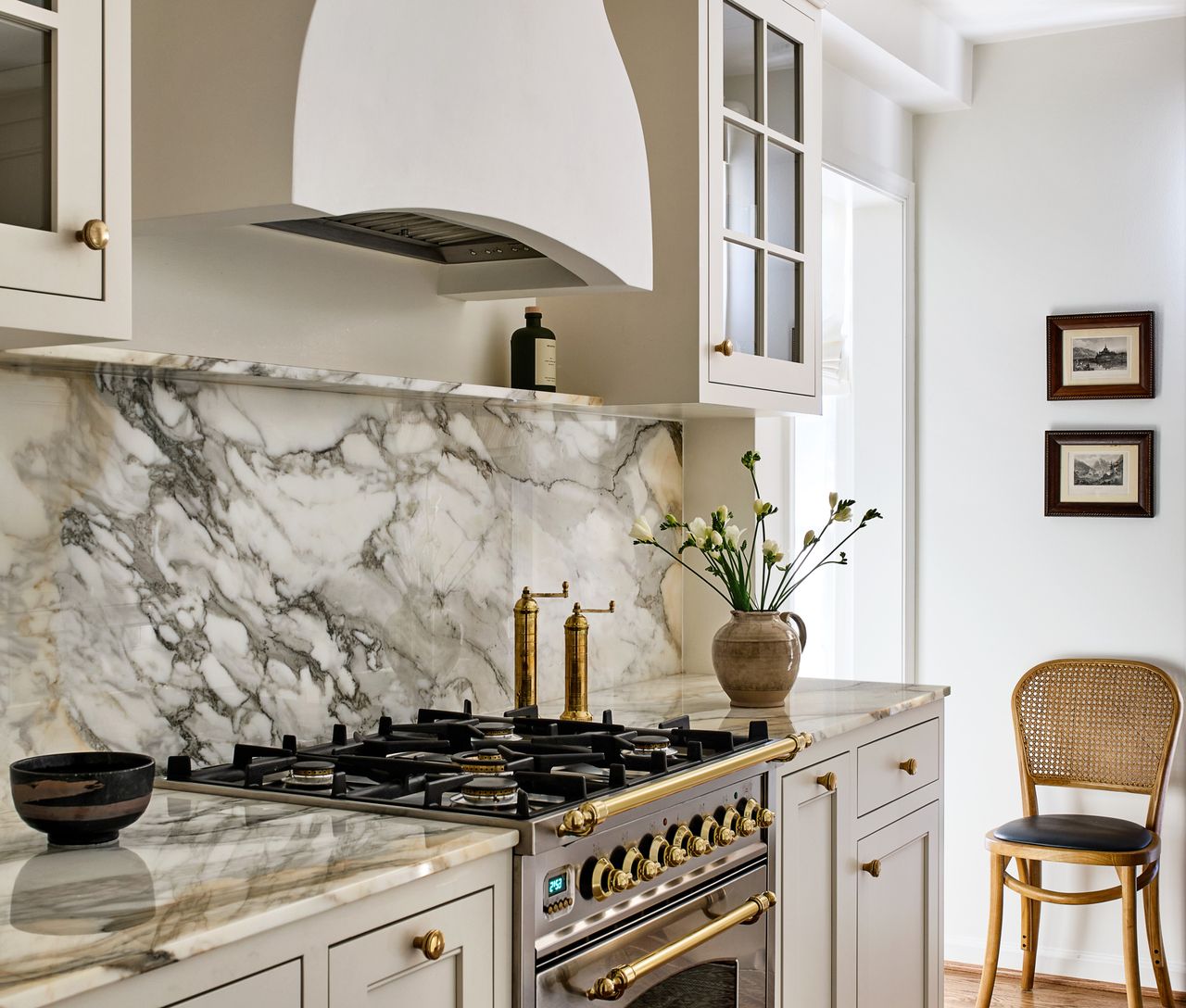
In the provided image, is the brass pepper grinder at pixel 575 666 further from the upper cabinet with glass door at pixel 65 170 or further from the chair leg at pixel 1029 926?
the chair leg at pixel 1029 926

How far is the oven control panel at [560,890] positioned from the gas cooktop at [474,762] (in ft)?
0.27

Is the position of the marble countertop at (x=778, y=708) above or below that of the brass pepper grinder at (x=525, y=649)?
below

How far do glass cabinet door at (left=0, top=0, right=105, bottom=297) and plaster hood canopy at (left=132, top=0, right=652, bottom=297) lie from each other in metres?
0.25

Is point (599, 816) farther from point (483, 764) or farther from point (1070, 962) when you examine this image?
point (1070, 962)

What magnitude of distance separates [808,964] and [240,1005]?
144 centimetres

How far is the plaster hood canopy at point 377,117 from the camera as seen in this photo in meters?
1.64

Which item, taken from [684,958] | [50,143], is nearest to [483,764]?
[684,958]

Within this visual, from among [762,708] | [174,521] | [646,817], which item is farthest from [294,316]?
[762,708]

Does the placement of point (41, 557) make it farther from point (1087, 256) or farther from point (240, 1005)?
point (1087, 256)

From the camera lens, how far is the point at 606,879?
1770 mm

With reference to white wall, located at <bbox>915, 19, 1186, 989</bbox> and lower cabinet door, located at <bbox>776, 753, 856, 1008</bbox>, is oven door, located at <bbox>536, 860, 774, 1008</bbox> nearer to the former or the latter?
lower cabinet door, located at <bbox>776, 753, 856, 1008</bbox>

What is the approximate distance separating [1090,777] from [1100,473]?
87 cm

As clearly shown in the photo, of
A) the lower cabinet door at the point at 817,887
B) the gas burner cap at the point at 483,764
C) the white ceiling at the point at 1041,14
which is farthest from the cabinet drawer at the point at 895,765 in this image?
the white ceiling at the point at 1041,14

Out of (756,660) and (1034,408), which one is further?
(1034,408)
